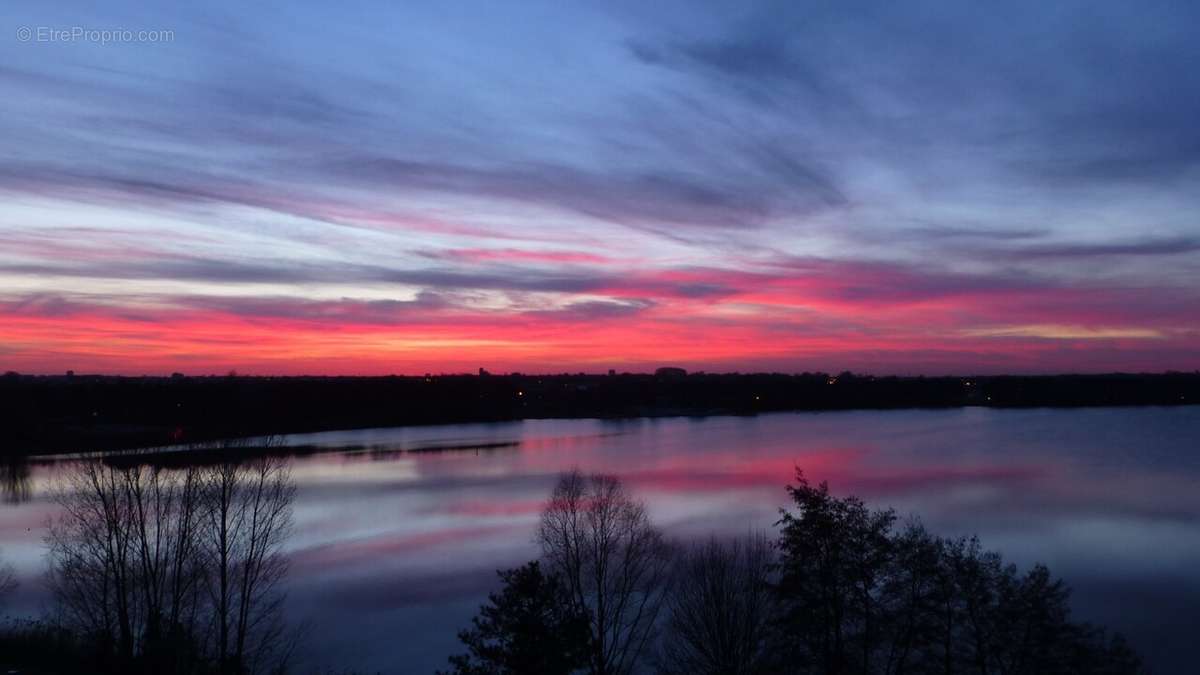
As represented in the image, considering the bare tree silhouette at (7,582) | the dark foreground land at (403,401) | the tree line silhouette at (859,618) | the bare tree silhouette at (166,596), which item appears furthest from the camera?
the dark foreground land at (403,401)

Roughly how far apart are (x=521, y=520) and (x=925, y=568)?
16.5 metres

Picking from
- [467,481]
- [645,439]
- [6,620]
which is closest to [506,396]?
[645,439]

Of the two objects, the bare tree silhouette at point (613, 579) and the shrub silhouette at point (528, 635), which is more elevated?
the shrub silhouette at point (528, 635)

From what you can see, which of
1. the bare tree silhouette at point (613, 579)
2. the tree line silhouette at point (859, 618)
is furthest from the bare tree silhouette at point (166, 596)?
the bare tree silhouette at point (613, 579)

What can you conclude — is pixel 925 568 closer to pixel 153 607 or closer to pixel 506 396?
pixel 153 607

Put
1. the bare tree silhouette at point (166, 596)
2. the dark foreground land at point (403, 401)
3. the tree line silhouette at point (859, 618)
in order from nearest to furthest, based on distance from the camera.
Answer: the tree line silhouette at point (859, 618), the bare tree silhouette at point (166, 596), the dark foreground land at point (403, 401)

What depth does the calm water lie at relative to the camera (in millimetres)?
17625

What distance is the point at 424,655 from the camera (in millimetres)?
15422

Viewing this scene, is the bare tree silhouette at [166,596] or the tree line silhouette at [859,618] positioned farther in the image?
the bare tree silhouette at [166,596]

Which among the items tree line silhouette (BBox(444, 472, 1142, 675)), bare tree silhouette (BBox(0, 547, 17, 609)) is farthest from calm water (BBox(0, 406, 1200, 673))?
tree line silhouette (BBox(444, 472, 1142, 675))

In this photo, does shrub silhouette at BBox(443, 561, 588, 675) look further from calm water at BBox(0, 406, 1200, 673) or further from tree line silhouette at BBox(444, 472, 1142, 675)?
calm water at BBox(0, 406, 1200, 673)

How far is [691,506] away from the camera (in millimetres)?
29688

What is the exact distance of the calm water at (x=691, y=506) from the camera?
17625 millimetres

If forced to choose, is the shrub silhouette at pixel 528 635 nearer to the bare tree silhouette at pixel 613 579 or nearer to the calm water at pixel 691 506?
the bare tree silhouette at pixel 613 579
